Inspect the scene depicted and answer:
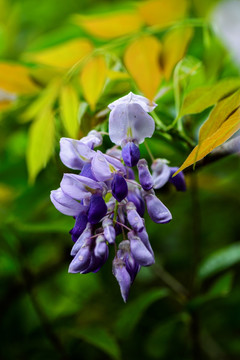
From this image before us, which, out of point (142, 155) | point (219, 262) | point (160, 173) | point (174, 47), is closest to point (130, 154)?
point (160, 173)

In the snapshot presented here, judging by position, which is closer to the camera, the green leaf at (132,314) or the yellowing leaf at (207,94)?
the yellowing leaf at (207,94)

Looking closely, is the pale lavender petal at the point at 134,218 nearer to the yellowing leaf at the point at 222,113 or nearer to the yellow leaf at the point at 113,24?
the yellowing leaf at the point at 222,113

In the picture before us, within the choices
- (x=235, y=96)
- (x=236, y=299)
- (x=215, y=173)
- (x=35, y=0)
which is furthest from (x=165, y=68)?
(x=35, y=0)

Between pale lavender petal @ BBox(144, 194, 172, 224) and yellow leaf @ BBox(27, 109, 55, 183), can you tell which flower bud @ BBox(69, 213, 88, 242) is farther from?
yellow leaf @ BBox(27, 109, 55, 183)

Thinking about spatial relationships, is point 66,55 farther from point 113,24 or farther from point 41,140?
point 41,140

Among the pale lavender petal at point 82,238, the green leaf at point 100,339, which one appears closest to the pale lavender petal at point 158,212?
the pale lavender petal at point 82,238

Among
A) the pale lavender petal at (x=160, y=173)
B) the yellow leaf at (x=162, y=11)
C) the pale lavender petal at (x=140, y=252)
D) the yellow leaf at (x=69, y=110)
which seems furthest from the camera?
the yellow leaf at (x=162, y=11)
